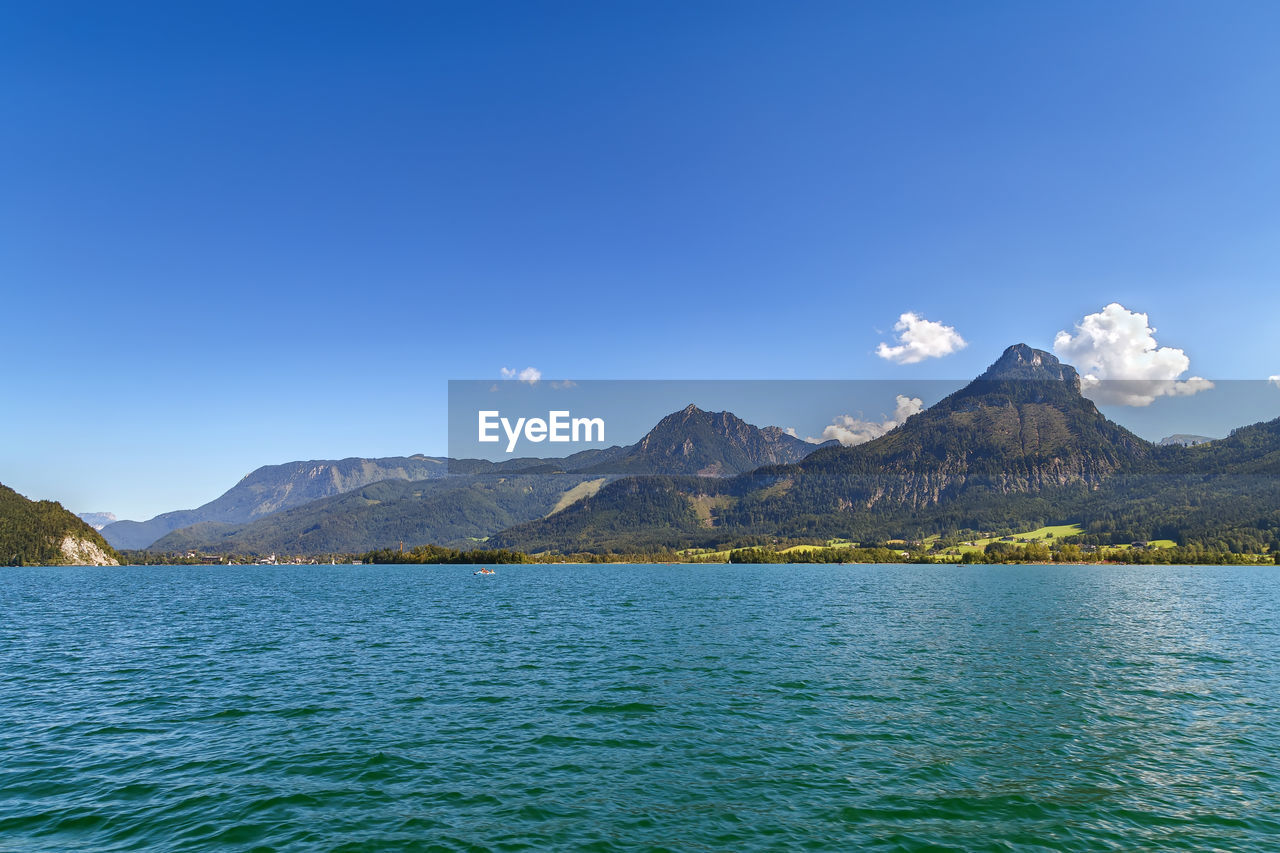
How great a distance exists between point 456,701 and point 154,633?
54396 millimetres

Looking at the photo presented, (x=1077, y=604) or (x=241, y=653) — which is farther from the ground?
(x=241, y=653)

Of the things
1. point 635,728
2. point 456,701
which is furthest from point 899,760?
point 456,701

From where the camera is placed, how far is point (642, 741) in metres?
31.6

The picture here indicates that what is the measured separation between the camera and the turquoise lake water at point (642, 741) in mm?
22141

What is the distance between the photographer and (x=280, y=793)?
2506cm

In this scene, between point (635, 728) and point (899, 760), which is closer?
point (899, 760)

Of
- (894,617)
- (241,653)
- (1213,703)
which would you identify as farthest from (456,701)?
(894,617)

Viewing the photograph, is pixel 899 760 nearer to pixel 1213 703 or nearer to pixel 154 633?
pixel 1213 703

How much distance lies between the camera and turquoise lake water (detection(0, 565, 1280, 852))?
72.6 feet

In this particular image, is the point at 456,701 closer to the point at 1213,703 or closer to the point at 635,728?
the point at 635,728

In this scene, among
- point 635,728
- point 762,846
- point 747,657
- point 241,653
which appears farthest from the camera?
point 241,653

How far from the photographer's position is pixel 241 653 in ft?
190

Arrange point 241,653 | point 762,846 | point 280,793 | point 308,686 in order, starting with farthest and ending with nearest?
point 241,653
point 308,686
point 280,793
point 762,846

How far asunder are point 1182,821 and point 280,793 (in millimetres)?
33634
